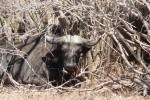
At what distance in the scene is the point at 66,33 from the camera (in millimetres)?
9219

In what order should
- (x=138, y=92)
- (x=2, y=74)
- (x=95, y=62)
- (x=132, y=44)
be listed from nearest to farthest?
(x=138, y=92) → (x=132, y=44) → (x=95, y=62) → (x=2, y=74)

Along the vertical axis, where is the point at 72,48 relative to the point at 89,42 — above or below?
below

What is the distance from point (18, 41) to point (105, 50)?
100.0 inches

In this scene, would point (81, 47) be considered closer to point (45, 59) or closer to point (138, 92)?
point (45, 59)

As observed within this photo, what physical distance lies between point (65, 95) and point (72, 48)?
129 cm

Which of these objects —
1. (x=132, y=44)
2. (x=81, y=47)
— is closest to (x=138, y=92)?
(x=132, y=44)

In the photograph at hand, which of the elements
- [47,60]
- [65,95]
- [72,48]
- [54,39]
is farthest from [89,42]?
[65,95]

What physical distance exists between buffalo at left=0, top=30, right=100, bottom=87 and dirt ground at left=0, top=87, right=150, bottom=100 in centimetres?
39

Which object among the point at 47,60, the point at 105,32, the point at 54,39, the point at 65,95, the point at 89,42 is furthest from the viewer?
the point at 47,60

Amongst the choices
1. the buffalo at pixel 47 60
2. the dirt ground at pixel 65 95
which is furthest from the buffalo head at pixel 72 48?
the dirt ground at pixel 65 95

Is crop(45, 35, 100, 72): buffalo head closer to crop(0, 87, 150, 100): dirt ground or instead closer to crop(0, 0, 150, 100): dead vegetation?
crop(0, 0, 150, 100): dead vegetation

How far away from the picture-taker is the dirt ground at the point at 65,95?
305 inches

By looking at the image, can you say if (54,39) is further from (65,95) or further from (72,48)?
(65,95)

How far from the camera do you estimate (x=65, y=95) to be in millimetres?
8156
